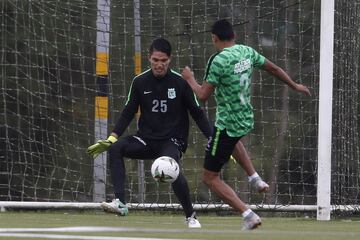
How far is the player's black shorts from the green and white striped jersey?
51 millimetres

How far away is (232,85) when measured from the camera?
10.1 m

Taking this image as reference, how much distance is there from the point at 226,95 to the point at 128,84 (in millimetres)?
5483

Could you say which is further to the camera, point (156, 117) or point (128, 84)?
point (128, 84)

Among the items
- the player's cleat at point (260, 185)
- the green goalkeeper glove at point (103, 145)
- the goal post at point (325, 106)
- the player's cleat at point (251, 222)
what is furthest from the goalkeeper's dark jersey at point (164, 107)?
the goal post at point (325, 106)

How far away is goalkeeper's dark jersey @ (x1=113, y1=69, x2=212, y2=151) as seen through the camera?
11133 millimetres

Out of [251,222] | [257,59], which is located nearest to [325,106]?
[257,59]

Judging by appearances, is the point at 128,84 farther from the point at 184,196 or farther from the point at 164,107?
the point at 184,196

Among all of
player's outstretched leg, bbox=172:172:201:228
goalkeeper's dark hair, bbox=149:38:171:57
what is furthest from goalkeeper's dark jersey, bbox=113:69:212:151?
player's outstretched leg, bbox=172:172:201:228

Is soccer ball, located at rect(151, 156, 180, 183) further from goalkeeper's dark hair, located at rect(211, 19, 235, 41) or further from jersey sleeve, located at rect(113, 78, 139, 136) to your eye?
goalkeeper's dark hair, located at rect(211, 19, 235, 41)

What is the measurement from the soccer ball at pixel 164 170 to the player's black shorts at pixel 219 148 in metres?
0.41

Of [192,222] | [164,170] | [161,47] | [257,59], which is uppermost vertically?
[161,47]

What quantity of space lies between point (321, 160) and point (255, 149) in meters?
1.99

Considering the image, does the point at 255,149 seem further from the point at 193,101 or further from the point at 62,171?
the point at 193,101

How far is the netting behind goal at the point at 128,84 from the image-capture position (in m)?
15.0
